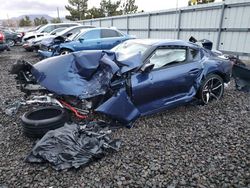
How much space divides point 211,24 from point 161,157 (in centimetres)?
885

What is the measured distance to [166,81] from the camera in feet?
14.3

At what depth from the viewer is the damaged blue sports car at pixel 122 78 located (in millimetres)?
3859

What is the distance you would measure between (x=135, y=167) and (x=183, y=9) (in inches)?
421

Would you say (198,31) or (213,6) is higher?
(213,6)

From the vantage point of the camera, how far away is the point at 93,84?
3.94 metres

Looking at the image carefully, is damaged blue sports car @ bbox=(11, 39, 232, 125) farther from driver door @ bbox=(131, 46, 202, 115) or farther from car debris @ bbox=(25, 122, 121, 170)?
car debris @ bbox=(25, 122, 121, 170)

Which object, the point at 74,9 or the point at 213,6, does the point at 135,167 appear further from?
the point at 74,9

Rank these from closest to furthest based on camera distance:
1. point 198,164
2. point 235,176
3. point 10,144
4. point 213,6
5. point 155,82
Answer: point 235,176, point 198,164, point 10,144, point 155,82, point 213,6

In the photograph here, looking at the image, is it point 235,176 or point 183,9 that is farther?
point 183,9

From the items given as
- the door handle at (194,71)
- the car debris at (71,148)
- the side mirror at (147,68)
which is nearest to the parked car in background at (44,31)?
the door handle at (194,71)

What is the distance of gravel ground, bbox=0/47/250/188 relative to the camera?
2.79m

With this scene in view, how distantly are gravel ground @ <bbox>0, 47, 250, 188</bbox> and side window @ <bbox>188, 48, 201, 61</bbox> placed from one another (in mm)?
1148

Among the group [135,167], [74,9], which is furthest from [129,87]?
[74,9]

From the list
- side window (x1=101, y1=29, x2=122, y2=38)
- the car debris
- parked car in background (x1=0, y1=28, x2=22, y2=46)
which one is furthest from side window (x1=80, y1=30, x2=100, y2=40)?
parked car in background (x1=0, y1=28, x2=22, y2=46)
